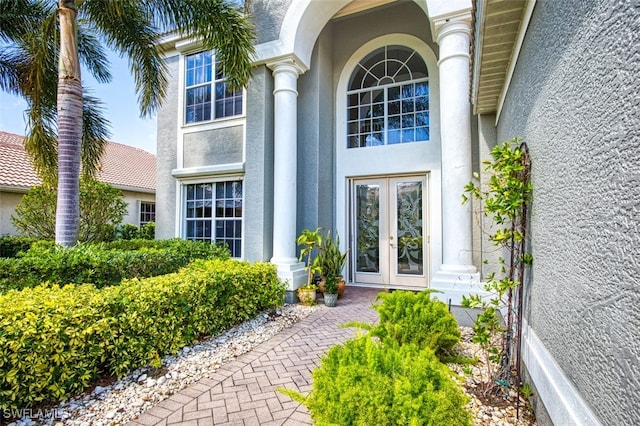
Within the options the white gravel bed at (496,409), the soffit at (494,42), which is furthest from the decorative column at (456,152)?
the white gravel bed at (496,409)

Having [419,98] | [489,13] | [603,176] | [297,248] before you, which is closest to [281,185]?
[297,248]

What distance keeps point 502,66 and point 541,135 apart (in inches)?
81.5

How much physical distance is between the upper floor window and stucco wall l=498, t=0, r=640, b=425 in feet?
23.8

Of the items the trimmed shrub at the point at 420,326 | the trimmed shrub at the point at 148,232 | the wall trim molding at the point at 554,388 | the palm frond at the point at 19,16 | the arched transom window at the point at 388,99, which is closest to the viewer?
the wall trim molding at the point at 554,388

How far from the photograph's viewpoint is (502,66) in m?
4.09

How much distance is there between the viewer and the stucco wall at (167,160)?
9023 mm

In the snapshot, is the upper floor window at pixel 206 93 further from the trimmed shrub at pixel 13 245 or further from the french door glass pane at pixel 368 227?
the trimmed shrub at pixel 13 245

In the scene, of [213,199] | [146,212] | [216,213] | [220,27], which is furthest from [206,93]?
[146,212]

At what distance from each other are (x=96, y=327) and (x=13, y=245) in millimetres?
9985

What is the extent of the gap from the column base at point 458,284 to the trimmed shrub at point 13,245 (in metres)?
11.7

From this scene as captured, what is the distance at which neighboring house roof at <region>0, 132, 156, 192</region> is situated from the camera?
38.6 ft

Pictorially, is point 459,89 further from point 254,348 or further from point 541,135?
point 254,348

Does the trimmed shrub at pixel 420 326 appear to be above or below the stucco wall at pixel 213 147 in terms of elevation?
below

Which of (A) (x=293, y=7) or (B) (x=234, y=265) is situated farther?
(A) (x=293, y=7)
